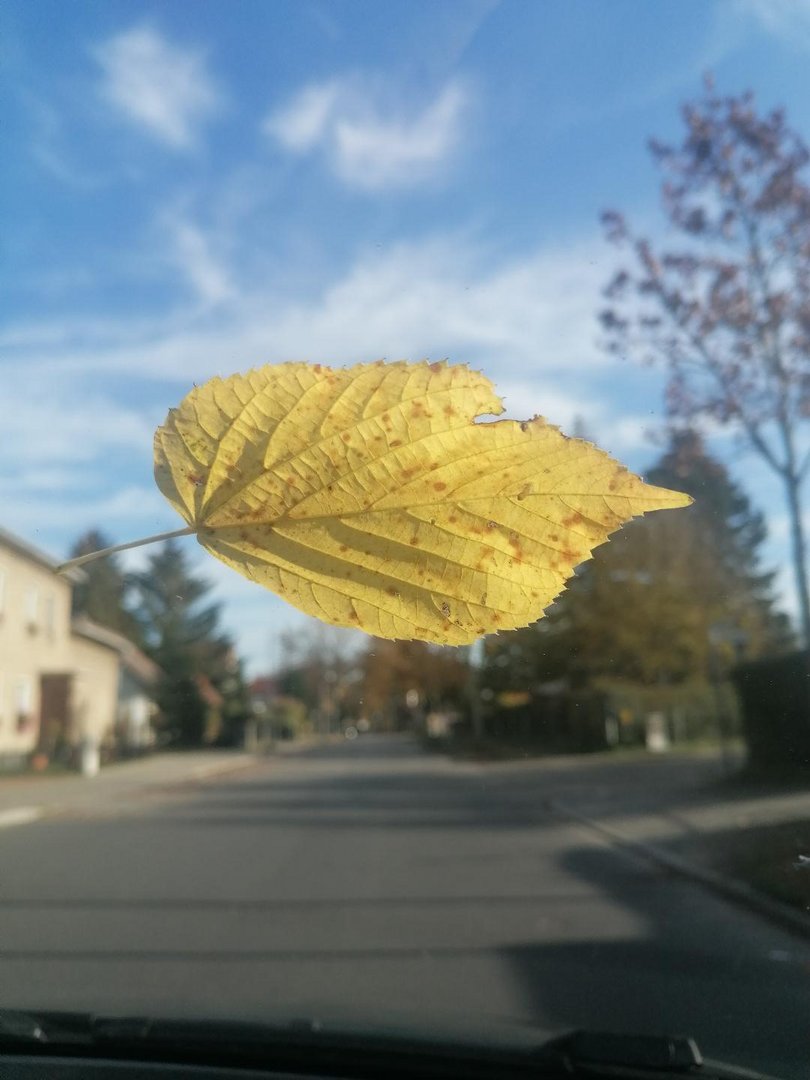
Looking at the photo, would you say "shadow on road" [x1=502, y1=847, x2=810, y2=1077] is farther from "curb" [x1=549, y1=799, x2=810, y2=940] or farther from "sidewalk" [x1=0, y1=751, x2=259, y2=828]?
Answer: "sidewalk" [x1=0, y1=751, x2=259, y2=828]

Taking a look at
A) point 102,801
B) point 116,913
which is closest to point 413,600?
point 116,913

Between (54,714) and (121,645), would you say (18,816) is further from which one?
(54,714)

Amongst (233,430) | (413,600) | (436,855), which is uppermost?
(233,430)

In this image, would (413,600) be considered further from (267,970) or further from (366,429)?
(267,970)

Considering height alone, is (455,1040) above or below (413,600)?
below

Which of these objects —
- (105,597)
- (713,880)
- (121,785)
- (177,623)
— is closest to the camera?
(105,597)

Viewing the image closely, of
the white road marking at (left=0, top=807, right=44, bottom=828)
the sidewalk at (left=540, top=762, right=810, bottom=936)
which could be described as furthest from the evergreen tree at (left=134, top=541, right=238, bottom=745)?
the white road marking at (left=0, top=807, right=44, bottom=828)

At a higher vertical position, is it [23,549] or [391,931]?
[23,549]

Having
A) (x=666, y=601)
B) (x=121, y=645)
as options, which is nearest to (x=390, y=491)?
(x=121, y=645)
